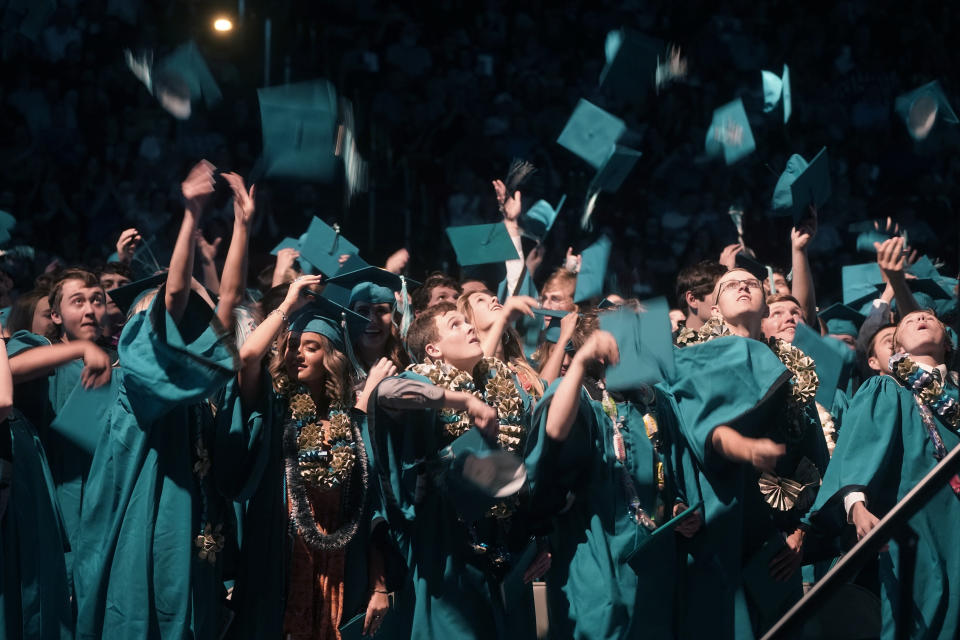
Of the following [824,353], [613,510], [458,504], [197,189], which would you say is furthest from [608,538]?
[197,189]

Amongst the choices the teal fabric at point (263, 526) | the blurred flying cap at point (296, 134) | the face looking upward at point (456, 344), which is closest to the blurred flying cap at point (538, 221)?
the blurred flying cap at point (296, 134)

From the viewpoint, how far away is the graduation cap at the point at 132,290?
456 centimetres

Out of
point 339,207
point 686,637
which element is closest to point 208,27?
point 339,207

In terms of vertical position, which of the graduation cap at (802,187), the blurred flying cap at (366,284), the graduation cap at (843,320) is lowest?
the graduation cap at (843,320)

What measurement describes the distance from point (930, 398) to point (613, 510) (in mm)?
1313

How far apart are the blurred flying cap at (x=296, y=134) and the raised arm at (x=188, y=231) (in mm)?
1042

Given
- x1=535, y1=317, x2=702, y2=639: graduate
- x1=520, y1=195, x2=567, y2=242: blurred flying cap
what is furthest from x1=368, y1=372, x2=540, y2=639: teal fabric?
x1=520, y1=195, x2=567, y2=242: blurred flying cap

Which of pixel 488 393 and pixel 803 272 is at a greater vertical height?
pixel 803 272

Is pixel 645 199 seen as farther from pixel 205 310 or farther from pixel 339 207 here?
pixel 205 310

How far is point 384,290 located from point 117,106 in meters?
5.47

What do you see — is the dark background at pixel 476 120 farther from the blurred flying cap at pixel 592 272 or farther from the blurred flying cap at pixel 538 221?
the blurred flying cap at pixel 592 272

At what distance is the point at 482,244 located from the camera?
20.0 ft

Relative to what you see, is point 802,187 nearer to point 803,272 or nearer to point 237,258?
point 803,272

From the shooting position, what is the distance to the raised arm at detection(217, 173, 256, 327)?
3889 millimetres
